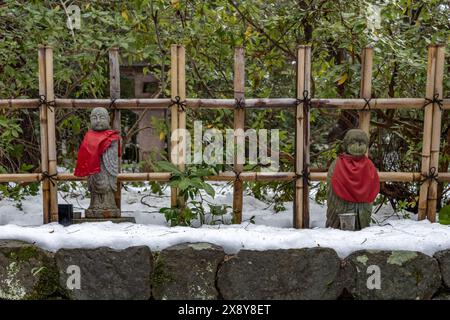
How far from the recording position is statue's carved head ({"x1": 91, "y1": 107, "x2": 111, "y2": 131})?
343 cm

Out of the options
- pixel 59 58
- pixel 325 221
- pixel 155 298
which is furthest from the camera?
pixel 59 58

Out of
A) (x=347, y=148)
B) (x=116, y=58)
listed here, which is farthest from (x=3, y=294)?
(x=347, y=148)

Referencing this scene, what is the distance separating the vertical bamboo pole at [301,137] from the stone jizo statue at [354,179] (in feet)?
0.69

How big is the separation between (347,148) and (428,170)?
0.62 meters

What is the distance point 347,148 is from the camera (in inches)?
132

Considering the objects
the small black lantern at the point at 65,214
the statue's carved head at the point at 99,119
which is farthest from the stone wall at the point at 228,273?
the statue's carved head at the point at 99,119

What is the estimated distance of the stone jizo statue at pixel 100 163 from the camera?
3395mm

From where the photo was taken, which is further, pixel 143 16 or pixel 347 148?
pixel 143 16

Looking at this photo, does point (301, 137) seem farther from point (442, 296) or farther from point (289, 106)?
point (442, 296)

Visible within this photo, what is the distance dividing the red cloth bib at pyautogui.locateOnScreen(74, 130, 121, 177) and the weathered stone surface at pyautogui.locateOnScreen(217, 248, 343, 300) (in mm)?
1081

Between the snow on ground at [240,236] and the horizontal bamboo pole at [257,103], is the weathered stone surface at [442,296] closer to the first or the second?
Result: the snow on ground at [240,236]

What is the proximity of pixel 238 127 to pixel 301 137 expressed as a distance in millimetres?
432

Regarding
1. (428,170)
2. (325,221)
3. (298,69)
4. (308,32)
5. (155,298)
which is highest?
(308,32)

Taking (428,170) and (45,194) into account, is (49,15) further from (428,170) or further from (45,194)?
(428,170)
